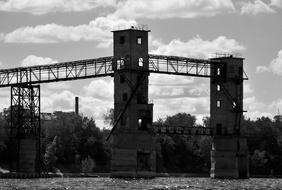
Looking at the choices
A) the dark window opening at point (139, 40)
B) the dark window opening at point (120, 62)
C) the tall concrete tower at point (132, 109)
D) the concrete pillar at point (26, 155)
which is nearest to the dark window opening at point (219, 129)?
the tall concrete tower at point (132, 109)

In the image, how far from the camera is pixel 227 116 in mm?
173250

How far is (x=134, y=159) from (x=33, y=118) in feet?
72.7

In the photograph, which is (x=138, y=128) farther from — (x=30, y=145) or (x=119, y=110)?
(x=30, y=145)

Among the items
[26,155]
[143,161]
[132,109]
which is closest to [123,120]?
[132,109]

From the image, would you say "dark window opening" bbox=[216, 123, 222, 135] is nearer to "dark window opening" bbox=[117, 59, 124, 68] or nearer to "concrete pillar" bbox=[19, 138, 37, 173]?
"dark window opening" bbox=[117, 59, 124, 68]

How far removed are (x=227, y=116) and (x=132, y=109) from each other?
2259 cm

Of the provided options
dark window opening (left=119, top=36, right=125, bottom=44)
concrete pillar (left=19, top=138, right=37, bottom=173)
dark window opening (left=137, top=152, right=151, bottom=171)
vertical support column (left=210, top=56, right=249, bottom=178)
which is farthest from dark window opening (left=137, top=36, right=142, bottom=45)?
concrete pillar (left=19, top=138, right=37, bottom=173)

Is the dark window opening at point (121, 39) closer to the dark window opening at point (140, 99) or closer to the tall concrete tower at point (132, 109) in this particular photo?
the tall concrete tower at point (132, 109)

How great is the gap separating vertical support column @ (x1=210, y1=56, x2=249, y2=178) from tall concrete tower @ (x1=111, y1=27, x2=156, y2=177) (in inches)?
662

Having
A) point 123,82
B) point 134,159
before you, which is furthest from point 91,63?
point 134,159

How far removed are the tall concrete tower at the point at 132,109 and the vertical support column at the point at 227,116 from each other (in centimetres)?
1682

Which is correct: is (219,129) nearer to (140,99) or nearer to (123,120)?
(140,99)

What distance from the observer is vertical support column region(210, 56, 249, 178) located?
171125 mm

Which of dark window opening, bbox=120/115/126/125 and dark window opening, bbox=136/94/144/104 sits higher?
dark window opening, bbox=136/94/144/104
